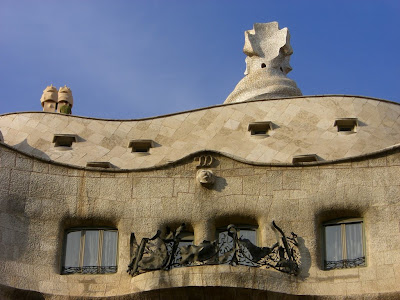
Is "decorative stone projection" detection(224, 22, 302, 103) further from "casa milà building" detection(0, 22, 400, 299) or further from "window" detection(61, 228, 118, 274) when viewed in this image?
→ "window" detection(61, 228, 118, 274)

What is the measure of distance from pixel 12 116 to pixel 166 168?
515 cm

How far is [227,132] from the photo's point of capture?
29.3 metres

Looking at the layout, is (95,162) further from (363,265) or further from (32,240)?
(363,265)

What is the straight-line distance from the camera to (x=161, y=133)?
29.5 metres

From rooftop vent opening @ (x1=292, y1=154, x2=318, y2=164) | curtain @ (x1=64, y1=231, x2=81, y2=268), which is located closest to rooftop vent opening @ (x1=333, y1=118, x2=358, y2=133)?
→ rooftop vent opening @ (x1=292, y1=154, x2=318, y2=164)

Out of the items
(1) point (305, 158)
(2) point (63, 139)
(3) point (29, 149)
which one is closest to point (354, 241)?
(1) point (305, 158)

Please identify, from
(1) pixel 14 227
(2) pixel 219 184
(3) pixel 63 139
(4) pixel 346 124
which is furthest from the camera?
(3) pixel 63 139

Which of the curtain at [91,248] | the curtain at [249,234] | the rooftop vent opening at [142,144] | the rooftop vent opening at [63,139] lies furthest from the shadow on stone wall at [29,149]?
the curtain at [249,234]

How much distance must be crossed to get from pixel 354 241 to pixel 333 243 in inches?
19.2

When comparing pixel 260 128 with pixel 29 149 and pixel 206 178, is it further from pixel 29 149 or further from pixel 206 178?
pixel 29 149

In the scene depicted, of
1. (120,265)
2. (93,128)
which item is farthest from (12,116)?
(120,265)

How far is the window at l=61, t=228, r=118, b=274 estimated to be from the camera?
26594mm

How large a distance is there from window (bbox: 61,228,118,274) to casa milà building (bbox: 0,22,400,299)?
34mm

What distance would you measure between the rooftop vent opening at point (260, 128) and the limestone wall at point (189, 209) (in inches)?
79.0
